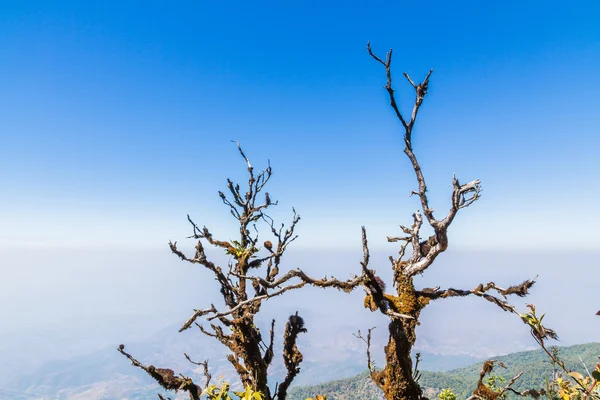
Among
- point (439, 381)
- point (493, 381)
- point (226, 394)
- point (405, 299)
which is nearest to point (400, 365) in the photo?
point (405, 299)

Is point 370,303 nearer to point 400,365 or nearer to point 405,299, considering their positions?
point 405,299

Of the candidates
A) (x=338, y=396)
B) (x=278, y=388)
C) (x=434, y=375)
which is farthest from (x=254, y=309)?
(x=434, y=375)

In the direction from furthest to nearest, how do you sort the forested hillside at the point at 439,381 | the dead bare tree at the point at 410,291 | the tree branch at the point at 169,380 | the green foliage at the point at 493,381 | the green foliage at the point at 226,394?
the forested hillside at the point at 439,381 → the green foliage at the point at 493,381 → the tree branch at the point at 169,380 → the dead bare tree at the point at 410,291 → the green foliage at the point at 226,394

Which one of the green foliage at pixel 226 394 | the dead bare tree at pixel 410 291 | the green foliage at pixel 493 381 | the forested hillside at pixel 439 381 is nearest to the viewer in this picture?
the green foliage at pixel 226 394

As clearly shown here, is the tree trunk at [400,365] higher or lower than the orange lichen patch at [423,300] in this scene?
lower

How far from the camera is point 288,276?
589 centimetres

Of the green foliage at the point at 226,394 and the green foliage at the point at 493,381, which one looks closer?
the green foliage at the point at 226,394

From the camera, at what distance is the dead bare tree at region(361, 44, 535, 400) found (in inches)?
226

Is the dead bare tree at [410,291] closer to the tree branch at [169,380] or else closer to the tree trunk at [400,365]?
the tree trunk at [400,365]

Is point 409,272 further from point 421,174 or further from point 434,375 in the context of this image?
point 434,375

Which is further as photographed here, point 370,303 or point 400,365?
point 370,303

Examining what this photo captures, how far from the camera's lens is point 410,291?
634cm

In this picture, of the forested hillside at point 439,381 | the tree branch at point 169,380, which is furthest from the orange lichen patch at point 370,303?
the forested hillside at point 439,381

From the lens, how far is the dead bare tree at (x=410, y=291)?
5.74 meters
